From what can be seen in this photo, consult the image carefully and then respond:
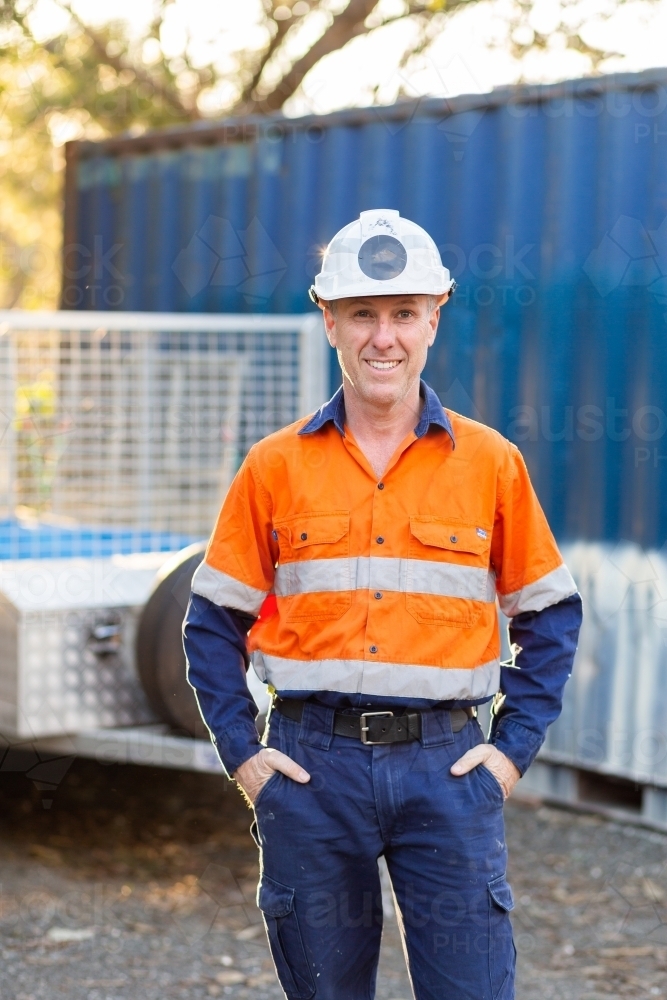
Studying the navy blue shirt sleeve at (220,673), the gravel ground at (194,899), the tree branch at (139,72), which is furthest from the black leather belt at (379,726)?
the tree branch at (139,72)

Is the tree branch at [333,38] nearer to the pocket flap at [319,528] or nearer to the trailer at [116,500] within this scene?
the trailer at [116,500]

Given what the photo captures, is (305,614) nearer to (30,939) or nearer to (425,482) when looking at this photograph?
(425,482)

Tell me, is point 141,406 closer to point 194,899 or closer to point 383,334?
point 194,899

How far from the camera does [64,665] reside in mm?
4723

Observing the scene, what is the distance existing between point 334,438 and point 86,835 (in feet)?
11.5

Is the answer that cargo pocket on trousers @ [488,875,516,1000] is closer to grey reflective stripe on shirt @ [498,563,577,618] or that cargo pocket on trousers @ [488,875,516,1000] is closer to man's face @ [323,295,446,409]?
grey reflective stripe on shirt @ [498,563,577,618]

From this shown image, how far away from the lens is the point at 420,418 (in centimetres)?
268

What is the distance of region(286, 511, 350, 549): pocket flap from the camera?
261 centimetres

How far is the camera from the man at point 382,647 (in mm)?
2537

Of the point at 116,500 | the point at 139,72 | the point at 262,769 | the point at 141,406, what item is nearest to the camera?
the point at 262,769

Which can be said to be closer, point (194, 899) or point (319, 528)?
point (319, 528)

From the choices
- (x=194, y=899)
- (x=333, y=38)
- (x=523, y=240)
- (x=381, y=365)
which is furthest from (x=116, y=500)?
(x=333, y=38)

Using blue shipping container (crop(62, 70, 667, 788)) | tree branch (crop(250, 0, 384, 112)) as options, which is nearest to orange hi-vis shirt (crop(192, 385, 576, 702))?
blue shipping container (crop(62, 70, 667, 788))

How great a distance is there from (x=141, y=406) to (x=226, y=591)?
291 cm
